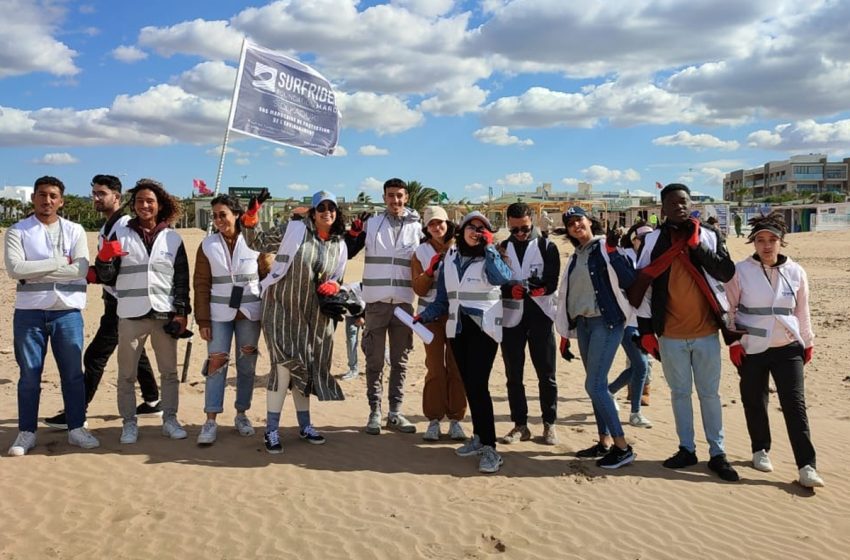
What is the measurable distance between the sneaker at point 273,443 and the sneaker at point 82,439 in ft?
4.79

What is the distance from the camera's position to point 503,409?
758 cm

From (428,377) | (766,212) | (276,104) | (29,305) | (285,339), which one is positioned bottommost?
(428,377)

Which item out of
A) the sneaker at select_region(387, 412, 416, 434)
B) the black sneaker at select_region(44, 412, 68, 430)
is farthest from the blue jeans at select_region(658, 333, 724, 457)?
the black sneaker at select_region(44, 412, 68, 430)

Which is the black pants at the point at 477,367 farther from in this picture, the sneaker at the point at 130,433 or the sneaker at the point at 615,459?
the sneaker at the point at 130,433

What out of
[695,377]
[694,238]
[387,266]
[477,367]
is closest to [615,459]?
[695,377]

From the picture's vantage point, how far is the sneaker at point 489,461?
5.26m

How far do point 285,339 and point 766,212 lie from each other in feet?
13.5

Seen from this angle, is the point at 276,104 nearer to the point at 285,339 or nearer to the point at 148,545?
the point at 285,339

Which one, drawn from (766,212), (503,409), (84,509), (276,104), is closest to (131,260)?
(84,509)

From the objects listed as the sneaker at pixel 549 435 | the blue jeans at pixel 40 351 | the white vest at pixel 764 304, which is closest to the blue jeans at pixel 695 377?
the white vest at pixel 764 304

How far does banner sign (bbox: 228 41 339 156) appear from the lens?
8383mm

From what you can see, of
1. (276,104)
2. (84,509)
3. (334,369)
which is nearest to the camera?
(84,509)

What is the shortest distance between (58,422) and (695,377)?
5.70 meters

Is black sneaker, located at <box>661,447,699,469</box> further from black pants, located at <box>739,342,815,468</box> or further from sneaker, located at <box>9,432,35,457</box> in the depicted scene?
sneaker, located at <box>9,432,35,457</box>
